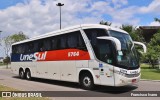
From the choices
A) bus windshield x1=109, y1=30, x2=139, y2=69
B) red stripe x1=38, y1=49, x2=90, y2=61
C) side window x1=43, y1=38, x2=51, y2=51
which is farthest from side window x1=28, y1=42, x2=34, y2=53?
bus windshield x1=109, y1=30, x2=139, y2=69

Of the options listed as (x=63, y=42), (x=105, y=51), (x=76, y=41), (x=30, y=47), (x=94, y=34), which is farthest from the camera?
(x=30, y=47)

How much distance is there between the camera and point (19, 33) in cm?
7825

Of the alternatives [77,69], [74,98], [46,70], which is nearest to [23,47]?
[46,70]

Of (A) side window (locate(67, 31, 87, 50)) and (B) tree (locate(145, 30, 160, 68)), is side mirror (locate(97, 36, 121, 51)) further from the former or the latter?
(B) tree (locate(145, 30, 160, 68))

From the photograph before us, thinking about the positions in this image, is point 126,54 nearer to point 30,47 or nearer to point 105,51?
point 105,51

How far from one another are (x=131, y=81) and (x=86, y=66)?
2667 millimetres

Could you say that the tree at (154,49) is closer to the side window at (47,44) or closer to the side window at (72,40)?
the side window at (47,44)

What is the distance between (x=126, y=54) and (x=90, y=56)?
198 cm

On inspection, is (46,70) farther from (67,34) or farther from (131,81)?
(131,81)

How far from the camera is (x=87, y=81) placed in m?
16.9

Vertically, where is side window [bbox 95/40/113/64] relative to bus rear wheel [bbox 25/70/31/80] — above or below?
above

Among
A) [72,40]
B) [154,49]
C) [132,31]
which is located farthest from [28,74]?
[132,31]

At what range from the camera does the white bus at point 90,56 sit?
15258 mm

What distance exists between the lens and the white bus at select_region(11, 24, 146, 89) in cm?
1526
